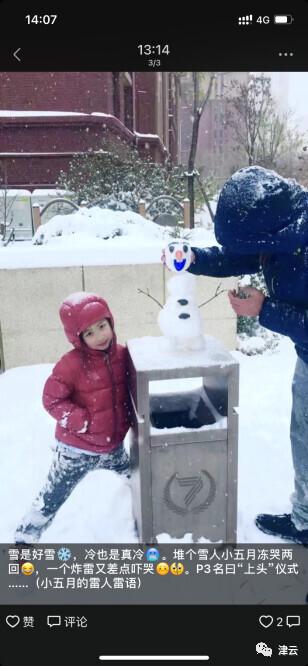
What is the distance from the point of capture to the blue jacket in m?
1.30

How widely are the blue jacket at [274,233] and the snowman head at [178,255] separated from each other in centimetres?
16

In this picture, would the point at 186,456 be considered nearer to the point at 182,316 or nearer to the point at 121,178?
the point at 182,316

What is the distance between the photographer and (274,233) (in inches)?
52.6

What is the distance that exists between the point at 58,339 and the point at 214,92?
1992mm

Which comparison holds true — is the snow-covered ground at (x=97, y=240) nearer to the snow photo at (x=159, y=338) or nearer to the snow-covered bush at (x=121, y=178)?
the snow photo at (x=159, y=338)

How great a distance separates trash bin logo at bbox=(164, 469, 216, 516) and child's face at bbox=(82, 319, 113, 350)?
1.71 ft

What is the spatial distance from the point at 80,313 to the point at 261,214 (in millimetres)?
672

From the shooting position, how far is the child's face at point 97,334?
1651 mm

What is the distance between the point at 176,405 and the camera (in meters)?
1.90
